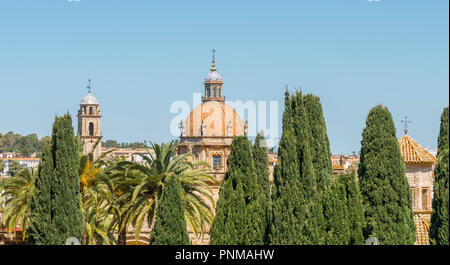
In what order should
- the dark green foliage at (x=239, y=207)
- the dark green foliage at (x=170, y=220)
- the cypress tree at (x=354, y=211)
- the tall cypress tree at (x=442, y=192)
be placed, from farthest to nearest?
the dark green foliage at (x=239, y=207) < the dark green foliage at (x=170, y=220) < the cypress tree at (x=354, y=211) < the tall cypress tree at (x=442, y=192)

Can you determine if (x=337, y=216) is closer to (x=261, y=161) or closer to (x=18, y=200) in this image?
(x=18, y=200)

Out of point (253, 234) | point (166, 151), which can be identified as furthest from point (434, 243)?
point (166, 151)

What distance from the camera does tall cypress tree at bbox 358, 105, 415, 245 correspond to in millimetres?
25031

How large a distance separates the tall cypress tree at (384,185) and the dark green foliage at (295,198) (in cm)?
163

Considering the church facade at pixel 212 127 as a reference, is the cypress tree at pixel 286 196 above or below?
A: below

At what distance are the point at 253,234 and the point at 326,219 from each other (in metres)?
2.43

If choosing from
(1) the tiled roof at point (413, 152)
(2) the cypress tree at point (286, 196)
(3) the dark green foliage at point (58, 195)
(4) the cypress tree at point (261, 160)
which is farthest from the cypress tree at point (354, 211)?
(4) the cypress tree at point (261, 160)

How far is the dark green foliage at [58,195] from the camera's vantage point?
2611cm

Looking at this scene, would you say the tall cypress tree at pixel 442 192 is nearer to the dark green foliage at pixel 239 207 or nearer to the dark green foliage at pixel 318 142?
the dark green foliage at pixel 318 142

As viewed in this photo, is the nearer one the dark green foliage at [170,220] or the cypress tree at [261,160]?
the dark green foliage at [170,220]

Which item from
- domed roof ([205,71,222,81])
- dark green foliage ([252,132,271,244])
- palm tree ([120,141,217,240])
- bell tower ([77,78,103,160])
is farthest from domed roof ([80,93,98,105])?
palm tree ([120,141,217,240])

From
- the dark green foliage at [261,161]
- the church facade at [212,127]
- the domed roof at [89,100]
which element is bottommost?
the dark green foliage at [261,161]

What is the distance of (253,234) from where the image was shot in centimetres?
2581

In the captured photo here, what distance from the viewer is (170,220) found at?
2491cm
